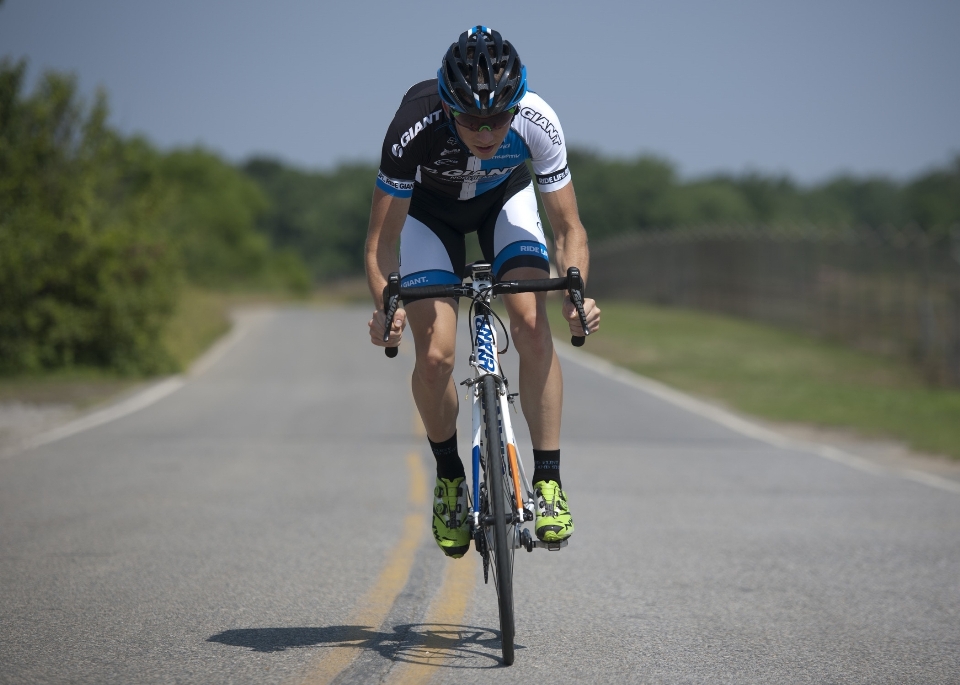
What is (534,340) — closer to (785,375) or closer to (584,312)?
(584,312)

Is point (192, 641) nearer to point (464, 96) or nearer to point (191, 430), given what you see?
point (464, 96)

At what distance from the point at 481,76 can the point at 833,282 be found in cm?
2578

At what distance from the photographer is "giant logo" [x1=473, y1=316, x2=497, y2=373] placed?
493cm

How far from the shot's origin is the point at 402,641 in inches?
194

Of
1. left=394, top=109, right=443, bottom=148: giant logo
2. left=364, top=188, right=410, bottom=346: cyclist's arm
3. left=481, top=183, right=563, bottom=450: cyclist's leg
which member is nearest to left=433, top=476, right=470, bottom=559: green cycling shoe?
left=481, top=183, right=563, bottom=450: cyclist's leg

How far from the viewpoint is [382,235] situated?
16.8 feet

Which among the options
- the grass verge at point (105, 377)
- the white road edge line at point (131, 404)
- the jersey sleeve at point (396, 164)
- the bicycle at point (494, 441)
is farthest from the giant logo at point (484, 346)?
the grass verge at point (105, 377)

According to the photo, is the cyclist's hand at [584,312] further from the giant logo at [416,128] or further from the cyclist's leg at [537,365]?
the giant logo at [416,128]

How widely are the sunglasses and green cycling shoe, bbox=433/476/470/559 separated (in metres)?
1.58

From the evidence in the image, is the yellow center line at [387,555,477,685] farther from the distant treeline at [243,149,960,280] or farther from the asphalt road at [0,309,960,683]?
the distant treeline at [243,149,960,280]

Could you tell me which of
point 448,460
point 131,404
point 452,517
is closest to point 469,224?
point 448,460

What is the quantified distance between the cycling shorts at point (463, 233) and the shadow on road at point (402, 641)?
154 cm

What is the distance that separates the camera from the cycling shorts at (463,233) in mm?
5355

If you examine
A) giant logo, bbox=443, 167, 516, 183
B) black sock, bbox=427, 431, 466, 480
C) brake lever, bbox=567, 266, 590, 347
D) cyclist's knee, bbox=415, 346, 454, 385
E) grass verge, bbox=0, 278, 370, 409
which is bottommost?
grass verge, bbox=0, 278, 370, 409
